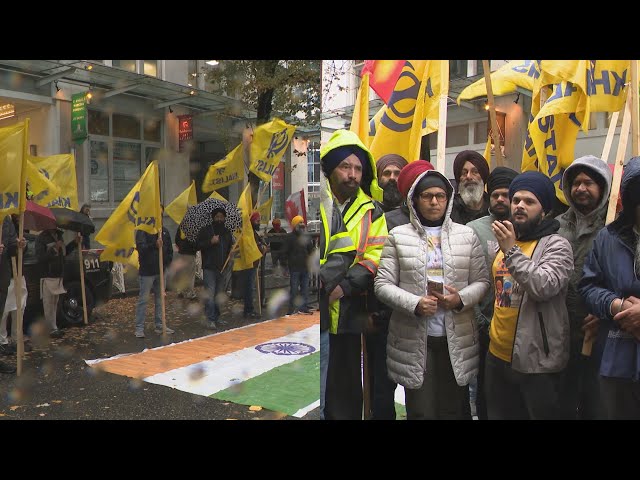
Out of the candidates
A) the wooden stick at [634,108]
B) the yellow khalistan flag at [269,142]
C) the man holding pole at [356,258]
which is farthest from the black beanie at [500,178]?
the yellow khalistan flag at [269,142]

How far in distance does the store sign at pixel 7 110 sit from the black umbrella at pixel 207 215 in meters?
1.04

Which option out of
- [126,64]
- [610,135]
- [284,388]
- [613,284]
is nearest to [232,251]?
Answer: [284,388]

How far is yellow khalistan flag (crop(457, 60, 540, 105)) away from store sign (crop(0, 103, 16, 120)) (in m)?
2.38

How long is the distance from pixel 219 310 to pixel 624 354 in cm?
201

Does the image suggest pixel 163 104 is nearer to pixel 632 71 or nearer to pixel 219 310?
pixel 219 310

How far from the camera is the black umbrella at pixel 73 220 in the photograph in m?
3.19

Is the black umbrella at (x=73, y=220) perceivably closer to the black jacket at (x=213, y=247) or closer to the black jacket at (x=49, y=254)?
the black jacket at (x=49, y=254)

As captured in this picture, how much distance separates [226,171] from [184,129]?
400 mm

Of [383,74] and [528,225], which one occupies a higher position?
[383,74]

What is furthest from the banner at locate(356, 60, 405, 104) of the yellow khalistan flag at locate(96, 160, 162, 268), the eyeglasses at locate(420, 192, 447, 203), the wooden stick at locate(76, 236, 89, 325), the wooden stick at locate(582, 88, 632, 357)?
the wooden stick at locate(76, 236, 89, 325)

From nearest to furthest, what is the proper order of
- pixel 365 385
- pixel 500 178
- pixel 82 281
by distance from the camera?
1. pixel 500 178
2. pixel 365 385
3. pixel 82 281

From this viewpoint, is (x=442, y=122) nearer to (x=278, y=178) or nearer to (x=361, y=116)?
(x=361, y=116)

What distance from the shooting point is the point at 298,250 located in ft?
8.61

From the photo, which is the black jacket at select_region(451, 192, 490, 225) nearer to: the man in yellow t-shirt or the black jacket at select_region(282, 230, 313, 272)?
the man in yellow t-shirt
